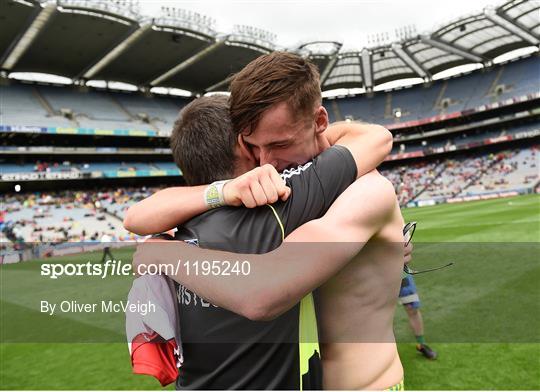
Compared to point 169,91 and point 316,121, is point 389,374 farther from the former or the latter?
point 169,91

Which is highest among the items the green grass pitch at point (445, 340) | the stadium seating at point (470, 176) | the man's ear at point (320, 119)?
the man's ear at point (320, 119)

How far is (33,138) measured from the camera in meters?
41.0

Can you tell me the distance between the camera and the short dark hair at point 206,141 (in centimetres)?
176

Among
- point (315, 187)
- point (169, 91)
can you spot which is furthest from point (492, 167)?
point (315, 187)

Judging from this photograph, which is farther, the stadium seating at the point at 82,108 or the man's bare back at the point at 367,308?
the stadium seating at the point at 82,108

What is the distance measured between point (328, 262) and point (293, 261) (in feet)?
0.42

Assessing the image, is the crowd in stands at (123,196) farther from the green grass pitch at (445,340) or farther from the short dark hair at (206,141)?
the short dark hair at (206,141)

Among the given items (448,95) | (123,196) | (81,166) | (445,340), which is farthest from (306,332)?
(448,95)

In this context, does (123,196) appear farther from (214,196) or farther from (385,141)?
(214,196)

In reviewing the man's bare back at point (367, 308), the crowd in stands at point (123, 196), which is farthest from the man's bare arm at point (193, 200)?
the crowd in stands at point (123, 196)

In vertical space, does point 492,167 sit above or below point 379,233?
below

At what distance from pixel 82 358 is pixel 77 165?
132 feet

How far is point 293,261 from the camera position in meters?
1.39

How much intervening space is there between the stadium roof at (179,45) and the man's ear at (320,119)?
35.2 m
